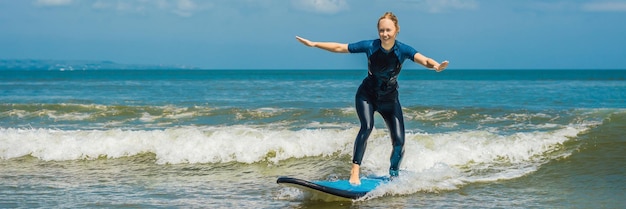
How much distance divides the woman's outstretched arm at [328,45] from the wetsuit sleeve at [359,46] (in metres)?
0.06

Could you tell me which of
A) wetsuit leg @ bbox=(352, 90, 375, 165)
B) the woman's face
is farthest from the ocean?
the woman's face

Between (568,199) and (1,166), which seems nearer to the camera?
(568,199)

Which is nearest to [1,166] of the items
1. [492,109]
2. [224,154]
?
[224,154]

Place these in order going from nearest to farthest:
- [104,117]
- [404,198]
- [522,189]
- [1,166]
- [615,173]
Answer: [404,198]
[522,189]
[615,173]
[1,166]
[104,117]

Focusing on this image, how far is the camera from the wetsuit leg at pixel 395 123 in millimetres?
7977

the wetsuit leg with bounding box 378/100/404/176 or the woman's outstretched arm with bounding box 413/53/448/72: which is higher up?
the woman's outstretched arm with bounding box 413/53/448/72

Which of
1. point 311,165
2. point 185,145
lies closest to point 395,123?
point 311,165

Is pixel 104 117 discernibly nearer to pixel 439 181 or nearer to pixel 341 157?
pixel 341 157

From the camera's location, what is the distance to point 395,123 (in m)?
8.08

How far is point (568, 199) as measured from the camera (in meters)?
8.52

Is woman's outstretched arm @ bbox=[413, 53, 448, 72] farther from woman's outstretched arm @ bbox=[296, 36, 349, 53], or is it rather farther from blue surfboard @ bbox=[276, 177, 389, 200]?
blue surfboard @ bbox=[276, 177, 389, 200]

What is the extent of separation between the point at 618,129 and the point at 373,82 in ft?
28.2

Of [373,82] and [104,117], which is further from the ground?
[373,82]

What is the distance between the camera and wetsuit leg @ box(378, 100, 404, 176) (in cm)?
798
